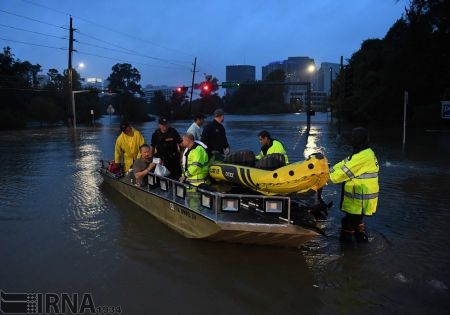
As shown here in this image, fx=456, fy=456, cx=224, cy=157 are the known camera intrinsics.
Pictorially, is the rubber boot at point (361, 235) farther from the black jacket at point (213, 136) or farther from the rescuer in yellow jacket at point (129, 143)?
the rescuer in yellow jacket at point (129, 143)

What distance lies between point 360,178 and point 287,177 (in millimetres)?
1081

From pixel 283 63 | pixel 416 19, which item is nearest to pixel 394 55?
pixel 416 19

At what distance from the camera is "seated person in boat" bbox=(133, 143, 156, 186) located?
8.16 metres

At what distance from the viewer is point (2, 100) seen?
57.7m

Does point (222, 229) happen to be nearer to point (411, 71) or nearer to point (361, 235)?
point (361, 235)

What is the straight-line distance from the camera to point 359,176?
20.7 feet

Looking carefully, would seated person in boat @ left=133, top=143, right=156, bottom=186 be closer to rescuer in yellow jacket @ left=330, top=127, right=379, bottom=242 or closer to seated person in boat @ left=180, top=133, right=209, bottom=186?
seated person in boat @ left=180, top=133, right=209, bottom=186

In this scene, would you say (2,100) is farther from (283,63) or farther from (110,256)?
(283,63)

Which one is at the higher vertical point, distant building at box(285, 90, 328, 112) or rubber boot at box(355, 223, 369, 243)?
distant building at box(285, 90, 328, 112)

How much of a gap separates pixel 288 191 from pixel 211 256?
1.37 m

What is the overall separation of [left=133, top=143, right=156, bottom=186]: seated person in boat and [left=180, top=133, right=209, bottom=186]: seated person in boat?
3.47 ft

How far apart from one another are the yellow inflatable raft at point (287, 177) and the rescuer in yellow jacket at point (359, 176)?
0.42m

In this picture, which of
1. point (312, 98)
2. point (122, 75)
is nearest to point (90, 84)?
point (122, 75)

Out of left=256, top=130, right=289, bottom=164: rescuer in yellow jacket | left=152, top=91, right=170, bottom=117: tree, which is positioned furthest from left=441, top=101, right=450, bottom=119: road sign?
left=152, top=91, right=170, bottom=117: tree
